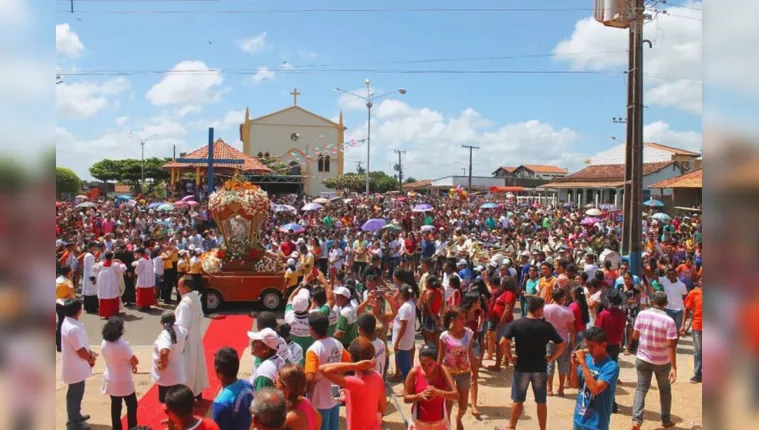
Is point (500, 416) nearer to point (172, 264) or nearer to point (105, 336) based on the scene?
point (105, 336)

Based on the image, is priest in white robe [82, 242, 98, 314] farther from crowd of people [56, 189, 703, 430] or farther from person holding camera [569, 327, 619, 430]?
person holding camera [569, 327, 619, 430]

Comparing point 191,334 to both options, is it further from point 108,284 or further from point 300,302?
point 108,284

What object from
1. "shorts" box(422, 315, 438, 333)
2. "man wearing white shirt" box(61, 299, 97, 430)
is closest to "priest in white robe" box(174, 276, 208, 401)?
"man wearing white shirt" box(61, 299, 97, 430)

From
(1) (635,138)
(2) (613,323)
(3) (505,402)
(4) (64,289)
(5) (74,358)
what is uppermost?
(1) (635,138)

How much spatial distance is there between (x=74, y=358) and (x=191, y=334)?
3.69ft

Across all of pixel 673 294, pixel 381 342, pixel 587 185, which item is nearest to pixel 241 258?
pixel 381 342

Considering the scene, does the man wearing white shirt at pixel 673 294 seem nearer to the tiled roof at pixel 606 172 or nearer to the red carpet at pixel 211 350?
the red carpet at pixel 211 350

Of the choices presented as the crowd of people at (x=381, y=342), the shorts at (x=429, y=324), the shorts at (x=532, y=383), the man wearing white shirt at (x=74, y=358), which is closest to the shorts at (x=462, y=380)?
the crowd of people at (x=381, y=342)

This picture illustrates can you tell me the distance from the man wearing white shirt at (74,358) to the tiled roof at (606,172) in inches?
1479

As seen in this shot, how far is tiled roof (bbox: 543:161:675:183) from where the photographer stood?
3828 cm

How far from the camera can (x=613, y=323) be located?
261 inches

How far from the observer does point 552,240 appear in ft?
53.5

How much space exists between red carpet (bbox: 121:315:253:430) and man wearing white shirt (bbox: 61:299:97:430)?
0.53m
